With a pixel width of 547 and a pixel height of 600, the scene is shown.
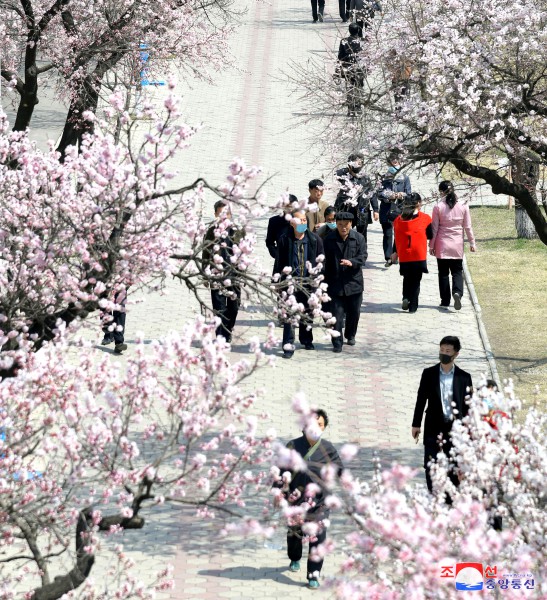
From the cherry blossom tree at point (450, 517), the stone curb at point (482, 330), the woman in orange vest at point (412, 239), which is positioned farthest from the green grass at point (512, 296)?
the cherry blossom tree at point (450, 517)

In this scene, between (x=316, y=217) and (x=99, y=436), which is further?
(x=316, y=217)

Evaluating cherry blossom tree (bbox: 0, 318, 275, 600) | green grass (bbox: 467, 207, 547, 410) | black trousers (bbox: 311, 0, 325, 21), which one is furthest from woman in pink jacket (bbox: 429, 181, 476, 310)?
black trousers (bbox: 311, 0, 325, 21)

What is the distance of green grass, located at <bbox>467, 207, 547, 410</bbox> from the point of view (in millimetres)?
16219

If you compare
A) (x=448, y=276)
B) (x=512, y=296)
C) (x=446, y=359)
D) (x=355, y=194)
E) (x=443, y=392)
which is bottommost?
(x=443, y=392)

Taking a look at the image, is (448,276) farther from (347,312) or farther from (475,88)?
(475,88)

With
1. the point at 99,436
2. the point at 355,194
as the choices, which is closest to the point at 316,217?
the point at 355,194

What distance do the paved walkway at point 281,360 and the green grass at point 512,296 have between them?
1.34ft

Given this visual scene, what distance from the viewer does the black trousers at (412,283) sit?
1814 centimetres

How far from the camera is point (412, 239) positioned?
1808cm

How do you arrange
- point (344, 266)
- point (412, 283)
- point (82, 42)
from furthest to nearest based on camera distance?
1. point (82, 42)
2. point (412, 283)
3. point (344, 266)

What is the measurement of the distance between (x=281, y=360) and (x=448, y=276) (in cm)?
315

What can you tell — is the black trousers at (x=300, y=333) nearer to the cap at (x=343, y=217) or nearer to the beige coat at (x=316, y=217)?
the cap at (x=343, y=217)

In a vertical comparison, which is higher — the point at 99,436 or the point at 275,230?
the point at 275,230

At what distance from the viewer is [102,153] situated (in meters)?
8.84
